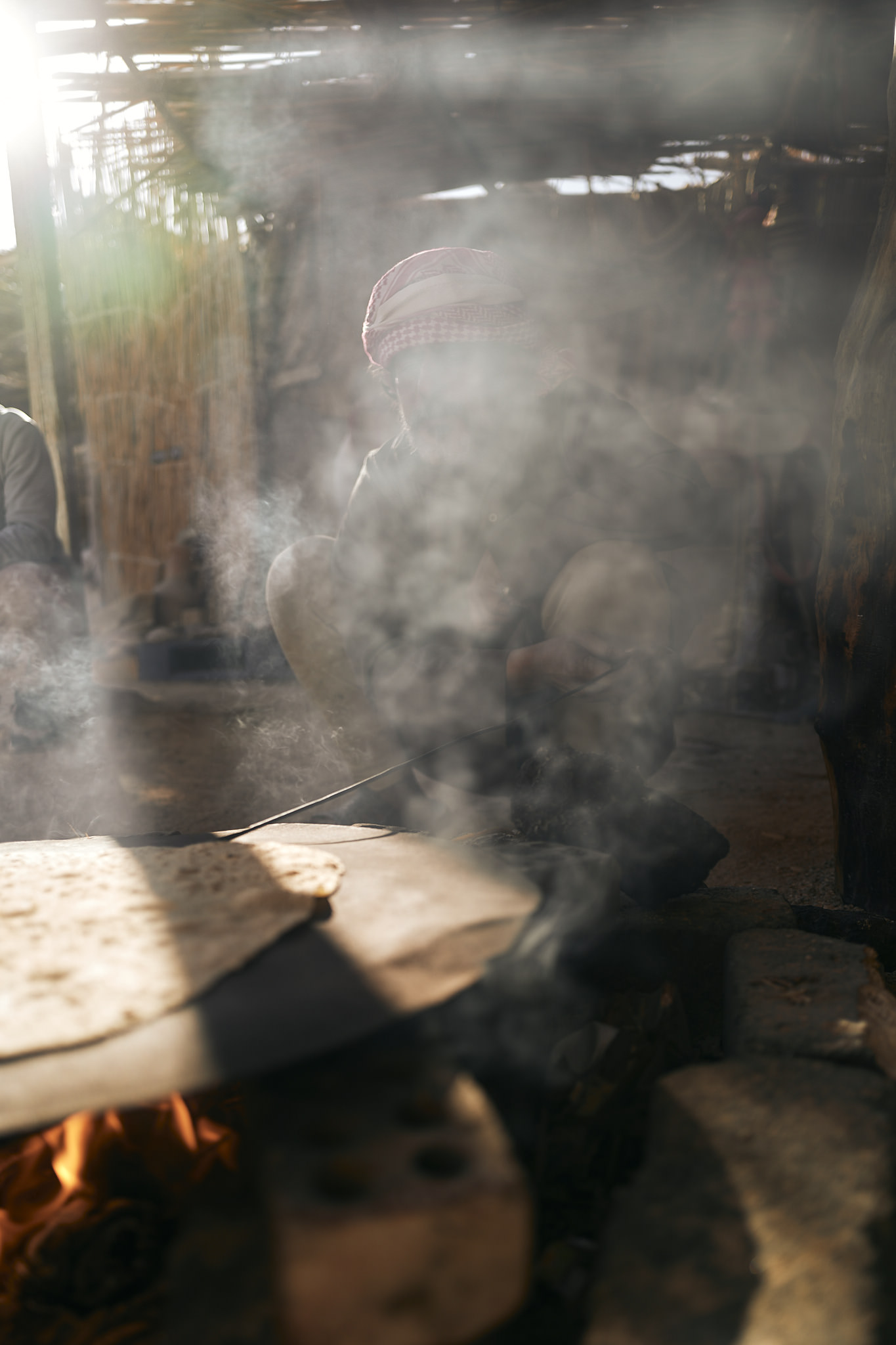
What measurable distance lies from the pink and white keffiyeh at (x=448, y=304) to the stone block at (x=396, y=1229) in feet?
6.56

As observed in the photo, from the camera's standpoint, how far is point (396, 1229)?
76 centimetres

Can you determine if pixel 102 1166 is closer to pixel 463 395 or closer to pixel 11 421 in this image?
pixel 463 395

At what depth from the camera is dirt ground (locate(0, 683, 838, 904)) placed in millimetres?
2807

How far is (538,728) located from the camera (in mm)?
2336

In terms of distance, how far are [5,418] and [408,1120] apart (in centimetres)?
426

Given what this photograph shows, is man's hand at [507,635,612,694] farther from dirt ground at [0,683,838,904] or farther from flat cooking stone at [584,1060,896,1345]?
flat cooking stone at [584,1060,896,1345]

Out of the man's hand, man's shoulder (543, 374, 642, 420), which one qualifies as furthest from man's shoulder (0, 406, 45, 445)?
the man's hand

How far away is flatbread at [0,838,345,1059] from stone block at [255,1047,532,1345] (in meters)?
→ 0.24

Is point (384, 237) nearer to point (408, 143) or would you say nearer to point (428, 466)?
point (408, 143)

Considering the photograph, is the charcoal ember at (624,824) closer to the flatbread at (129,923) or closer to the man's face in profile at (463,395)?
the flatbread at (129,923)

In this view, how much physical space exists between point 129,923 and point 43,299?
4.02m

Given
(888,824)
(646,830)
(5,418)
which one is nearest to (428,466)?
(646,830)

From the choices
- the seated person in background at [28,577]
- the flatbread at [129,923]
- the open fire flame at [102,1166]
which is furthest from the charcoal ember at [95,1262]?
the seated person in background at [28,577]

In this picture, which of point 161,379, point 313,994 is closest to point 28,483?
point 161,379
